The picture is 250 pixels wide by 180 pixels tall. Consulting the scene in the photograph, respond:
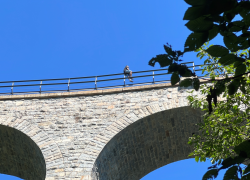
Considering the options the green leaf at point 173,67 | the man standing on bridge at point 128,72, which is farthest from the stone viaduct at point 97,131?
the green leaf at point 173,67

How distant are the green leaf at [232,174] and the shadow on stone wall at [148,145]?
758 centimetres

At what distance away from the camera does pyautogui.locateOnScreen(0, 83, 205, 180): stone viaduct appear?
9.31m

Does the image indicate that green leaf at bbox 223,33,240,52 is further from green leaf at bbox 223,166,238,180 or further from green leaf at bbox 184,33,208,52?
green leaf at bbox 223,166,238,180

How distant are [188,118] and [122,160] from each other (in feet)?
8.80

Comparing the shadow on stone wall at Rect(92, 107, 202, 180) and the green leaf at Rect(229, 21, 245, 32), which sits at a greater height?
the shadow on stone wall at Rect(92, 107, 202, 180)

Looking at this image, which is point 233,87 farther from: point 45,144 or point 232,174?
point 45,144

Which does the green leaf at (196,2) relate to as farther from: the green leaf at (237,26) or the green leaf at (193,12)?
the green leaf at (237,26)

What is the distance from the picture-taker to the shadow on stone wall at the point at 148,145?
9806 mm

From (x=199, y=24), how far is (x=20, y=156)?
9.95 m

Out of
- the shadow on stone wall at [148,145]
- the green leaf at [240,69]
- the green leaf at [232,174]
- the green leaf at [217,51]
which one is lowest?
the green leaf at [232,174]

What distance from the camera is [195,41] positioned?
207cm

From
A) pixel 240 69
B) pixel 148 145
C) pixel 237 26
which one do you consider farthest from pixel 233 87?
pixel 148 145

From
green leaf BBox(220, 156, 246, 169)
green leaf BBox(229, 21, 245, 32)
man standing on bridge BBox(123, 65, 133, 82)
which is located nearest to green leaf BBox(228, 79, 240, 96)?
green leaf BBox(229, 21, 245, 32)

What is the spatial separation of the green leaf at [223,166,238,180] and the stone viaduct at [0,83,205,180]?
729cm
